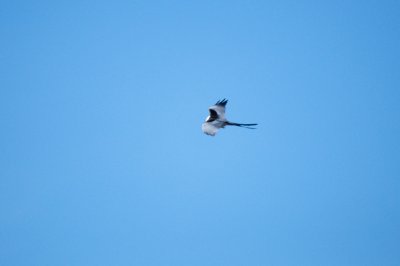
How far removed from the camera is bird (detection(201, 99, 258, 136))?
53.2ft

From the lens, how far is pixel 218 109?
16953 millimetres

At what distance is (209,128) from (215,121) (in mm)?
604

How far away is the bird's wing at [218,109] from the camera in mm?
16688

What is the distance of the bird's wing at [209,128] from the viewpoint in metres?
16.1

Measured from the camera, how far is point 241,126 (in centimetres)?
1617

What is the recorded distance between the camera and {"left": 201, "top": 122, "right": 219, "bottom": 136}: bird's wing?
635 inches

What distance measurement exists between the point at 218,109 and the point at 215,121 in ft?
2.36

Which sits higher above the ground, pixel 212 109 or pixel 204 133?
pixel 212 109

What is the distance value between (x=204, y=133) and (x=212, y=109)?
55.2 inches

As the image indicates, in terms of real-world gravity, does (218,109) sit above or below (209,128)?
above

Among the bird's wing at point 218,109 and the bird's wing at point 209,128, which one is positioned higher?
the bird's wing at point 218,109

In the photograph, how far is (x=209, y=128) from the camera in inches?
642

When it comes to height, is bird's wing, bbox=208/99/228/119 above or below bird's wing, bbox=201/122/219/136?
above

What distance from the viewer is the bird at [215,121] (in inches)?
639
